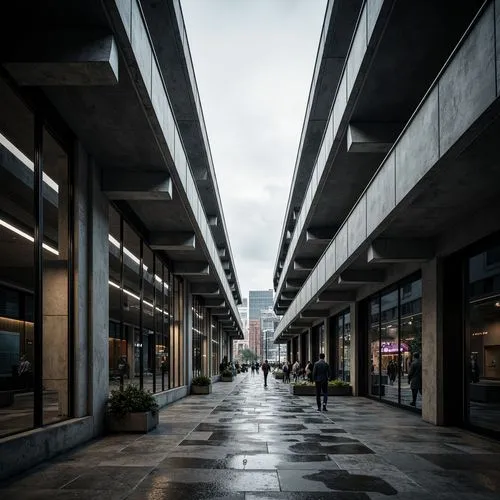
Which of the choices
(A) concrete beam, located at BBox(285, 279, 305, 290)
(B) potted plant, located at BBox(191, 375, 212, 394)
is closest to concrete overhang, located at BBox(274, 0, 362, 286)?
(B) potted plant, located at BBox(191, 375, 212, 394)

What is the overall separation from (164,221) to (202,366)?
2401 cm

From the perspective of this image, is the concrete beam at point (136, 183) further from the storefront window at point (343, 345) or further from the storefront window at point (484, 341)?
the storefront window at point (343, 345)

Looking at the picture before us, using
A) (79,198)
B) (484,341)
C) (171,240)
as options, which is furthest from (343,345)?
(79,198)

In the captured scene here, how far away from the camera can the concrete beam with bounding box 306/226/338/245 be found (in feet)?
84.4

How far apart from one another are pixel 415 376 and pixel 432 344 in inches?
132

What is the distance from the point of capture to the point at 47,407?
11.1 metres

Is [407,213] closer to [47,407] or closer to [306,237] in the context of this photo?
[47,407]

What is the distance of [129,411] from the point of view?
566 inches

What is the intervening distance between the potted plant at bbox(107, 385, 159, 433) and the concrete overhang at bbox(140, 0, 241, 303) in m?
9.06

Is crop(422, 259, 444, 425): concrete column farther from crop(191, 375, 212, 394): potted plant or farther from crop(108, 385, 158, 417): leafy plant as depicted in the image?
crop(191, 375, 212, 394): potted plant

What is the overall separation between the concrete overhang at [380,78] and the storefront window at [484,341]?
3769mm

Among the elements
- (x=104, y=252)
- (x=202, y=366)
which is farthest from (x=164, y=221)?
(x=202, y=366)

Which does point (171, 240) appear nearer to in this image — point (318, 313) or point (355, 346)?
point (355, 346)

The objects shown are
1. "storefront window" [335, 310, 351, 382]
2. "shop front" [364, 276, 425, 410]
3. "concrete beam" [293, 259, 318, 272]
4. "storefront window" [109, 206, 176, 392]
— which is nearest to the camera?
"storefront window" [109, 206, 176, 392]
